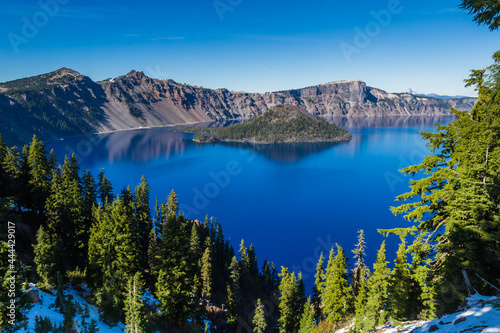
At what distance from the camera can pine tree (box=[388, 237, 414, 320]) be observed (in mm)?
23516

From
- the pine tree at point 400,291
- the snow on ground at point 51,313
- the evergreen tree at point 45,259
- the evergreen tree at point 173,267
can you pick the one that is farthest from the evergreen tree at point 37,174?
the pine tree at point 400,291

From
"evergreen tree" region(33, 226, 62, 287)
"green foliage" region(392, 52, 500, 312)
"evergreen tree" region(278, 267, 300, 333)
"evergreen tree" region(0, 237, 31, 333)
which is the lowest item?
"evergreen tree" region(278, 267, 300, 333)

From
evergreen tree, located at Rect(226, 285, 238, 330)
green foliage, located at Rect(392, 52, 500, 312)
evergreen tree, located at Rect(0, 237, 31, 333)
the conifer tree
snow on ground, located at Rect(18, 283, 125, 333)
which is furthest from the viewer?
the conifer tree

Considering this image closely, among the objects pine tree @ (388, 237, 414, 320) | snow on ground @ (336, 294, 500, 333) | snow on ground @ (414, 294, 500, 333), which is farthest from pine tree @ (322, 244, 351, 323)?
snow on ground @ (414, 294, 500, 333)

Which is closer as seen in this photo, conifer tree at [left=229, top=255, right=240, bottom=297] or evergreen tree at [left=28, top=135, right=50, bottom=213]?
evergreen tree at [left=28, top=135, right=50, bottom=213]

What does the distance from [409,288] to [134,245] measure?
26.5 metres

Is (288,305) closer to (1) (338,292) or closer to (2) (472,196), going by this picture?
(1) (338,292)

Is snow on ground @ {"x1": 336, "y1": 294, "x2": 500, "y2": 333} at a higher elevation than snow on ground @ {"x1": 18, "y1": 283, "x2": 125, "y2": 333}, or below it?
higher

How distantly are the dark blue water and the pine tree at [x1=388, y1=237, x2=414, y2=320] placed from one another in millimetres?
41121

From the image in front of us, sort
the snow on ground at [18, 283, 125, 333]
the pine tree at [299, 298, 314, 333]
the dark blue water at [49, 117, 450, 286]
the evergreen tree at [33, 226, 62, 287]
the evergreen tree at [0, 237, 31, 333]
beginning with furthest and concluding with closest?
the dark blue water at [49, 117, 450, 286] → the pine tree at [299, 298, 314, 333] → the evergreen tree at [33, 226, 62, 287] → the snow on ground at [18, 283, 125, 333] → the evergreen tree at [0, 237, 31, 333]

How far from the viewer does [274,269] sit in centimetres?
6247

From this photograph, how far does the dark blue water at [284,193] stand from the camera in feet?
252

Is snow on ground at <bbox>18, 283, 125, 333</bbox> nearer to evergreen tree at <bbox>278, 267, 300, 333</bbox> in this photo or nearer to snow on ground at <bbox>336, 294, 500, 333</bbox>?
evergreen tree at <bbox>278, 267, 300, 333</bbox>

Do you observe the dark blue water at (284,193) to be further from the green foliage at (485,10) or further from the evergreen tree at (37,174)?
the green foliage at (485,10)
